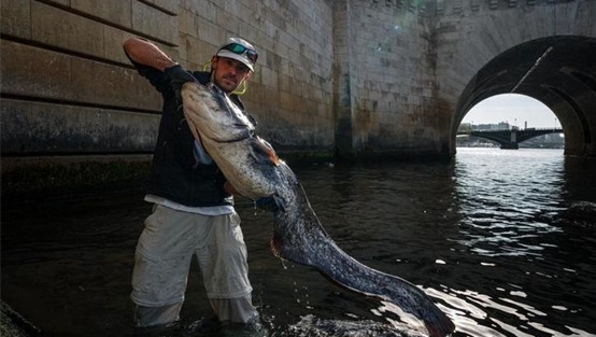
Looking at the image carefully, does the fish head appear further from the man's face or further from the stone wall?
the stone wall

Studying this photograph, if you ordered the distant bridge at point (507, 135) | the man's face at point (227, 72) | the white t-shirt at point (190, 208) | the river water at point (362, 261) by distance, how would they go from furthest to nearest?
the distant bridge at point (507, 135), the river water at point (362, 261), the man's face at point (227, 72), the white t-shirt at point (190, 208)

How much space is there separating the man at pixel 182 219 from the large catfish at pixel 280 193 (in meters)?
0.23

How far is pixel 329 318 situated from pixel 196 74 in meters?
1.73

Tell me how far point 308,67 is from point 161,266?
12869mm

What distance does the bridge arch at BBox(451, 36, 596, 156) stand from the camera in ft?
61.9

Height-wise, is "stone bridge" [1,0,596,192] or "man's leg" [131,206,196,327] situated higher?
"stone bridge" [1,0,596,192]

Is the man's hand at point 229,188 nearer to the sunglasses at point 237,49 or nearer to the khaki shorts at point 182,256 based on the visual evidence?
the khaki shorts at point 182,256

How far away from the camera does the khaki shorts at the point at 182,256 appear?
213 centimetres

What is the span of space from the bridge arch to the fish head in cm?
1993

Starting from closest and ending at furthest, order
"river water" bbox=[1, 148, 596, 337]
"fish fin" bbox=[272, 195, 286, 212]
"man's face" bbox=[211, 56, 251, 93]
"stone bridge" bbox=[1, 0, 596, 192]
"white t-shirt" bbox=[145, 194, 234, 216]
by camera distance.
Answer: "fish fin" bbox=[272, 195, 286, 212] → "white t-shirt" bbox=[145, 194, 234, 216] → "man's face" bbox=[211, 56, 251, 93] → "river water" bbox=[1, 148, 596, 337] → "stone bridge" bbox=[1, 0, 596, 192]

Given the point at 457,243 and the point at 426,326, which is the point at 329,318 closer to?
the point at 426,326

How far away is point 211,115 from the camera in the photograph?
192 centimetres

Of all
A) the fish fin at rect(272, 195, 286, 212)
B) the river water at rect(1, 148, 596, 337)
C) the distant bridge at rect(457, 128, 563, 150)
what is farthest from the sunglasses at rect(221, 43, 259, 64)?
the distant bridge at rect(457, 128, 563, 150)

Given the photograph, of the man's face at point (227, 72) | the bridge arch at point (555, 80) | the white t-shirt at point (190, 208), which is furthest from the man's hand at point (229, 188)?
the bridge arch at point (555, 80)
